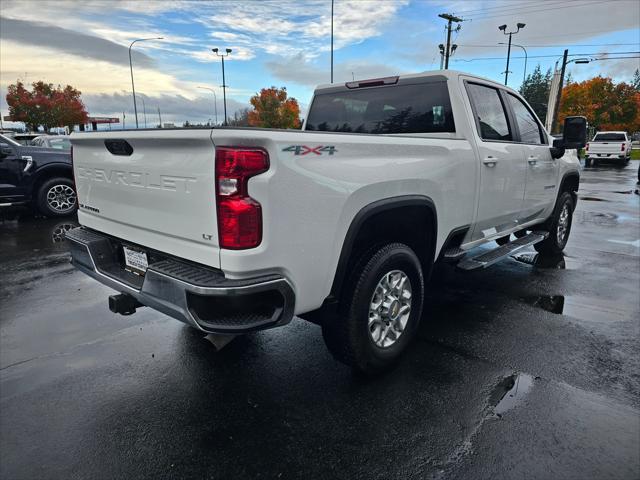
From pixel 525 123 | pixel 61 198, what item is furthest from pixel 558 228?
pixel 61 198

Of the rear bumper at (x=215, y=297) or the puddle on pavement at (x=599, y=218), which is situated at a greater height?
the rear bumper at (x=215, y=297)

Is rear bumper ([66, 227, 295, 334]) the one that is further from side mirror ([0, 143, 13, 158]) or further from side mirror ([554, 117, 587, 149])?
side mirror ([0, 143, 13, 158])

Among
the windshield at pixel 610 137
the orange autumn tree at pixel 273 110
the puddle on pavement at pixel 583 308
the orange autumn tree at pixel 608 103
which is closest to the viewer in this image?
the puddle on pavement at pixel 583 308

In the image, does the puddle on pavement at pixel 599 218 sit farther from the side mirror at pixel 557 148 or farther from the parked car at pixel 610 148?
the parked car at pixel 610 148

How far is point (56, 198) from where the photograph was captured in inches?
358

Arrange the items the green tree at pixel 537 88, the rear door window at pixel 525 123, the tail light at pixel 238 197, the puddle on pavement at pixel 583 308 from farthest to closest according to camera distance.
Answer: the green tree at pixel 537 88 < the rear door window at pixel 525 123 < the puddle on pavement at pixel 583 308 < the tail light at pixel 238 197

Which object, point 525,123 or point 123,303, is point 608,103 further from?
point 123,303

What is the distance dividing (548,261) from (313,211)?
4.89 m

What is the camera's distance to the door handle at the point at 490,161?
3806mm

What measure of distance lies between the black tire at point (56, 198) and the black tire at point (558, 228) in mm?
8428

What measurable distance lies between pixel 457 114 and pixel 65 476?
358cm

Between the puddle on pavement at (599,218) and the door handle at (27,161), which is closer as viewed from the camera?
the door handle at (27,161)

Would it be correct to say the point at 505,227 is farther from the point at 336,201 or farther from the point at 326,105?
the point at 336,201

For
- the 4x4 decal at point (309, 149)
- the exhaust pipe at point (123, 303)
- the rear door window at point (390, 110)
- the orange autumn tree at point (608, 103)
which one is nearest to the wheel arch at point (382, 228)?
the 4x4 decal at point (309, 149)
